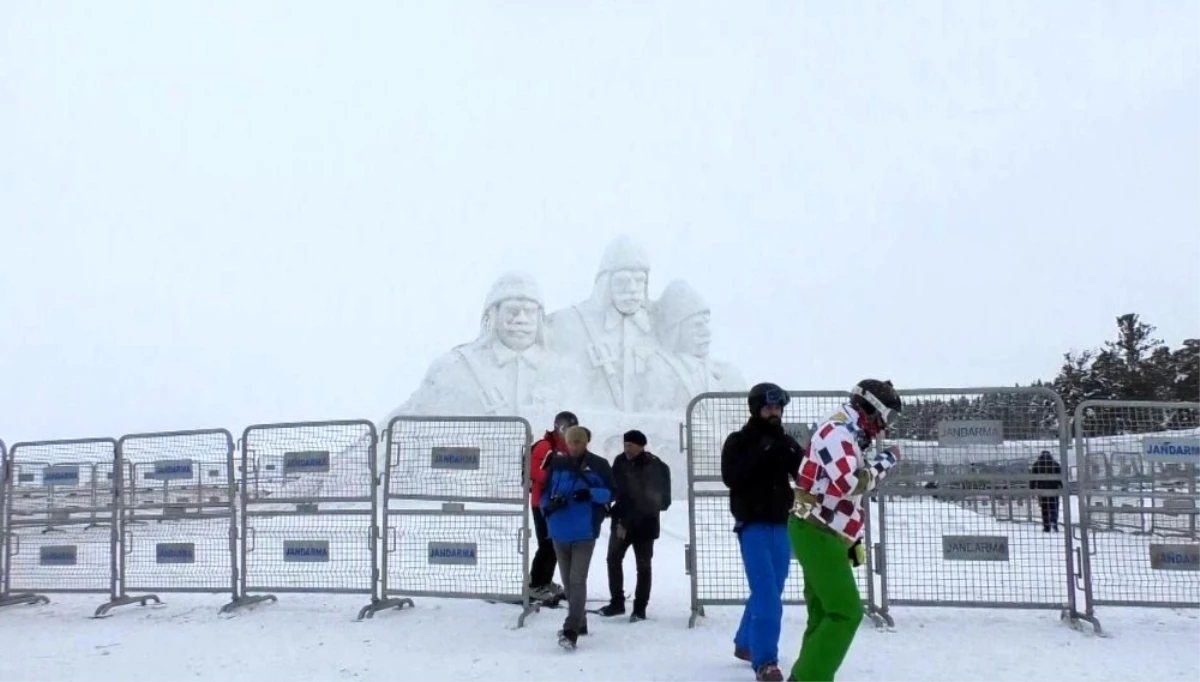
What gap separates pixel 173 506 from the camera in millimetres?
9547

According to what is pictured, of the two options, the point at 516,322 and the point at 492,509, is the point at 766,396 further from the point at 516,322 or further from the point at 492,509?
the point at 516,322

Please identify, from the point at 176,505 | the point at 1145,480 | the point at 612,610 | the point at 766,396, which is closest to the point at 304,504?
the point at 176,505

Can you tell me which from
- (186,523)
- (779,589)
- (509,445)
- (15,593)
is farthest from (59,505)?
(779,589)

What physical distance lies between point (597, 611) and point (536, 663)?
1540mm

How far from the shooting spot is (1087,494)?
26.0ft

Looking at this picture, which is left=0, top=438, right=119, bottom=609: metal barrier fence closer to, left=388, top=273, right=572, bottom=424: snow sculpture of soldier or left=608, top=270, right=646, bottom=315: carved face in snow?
left=388, top=273, right=572, bottom=424: snow sculpture of soldier

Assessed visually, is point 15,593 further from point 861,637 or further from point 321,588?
point 861,637

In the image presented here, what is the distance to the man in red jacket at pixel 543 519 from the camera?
27.6ft

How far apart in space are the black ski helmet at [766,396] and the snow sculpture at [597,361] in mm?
13935

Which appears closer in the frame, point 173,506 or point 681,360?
point 173,506

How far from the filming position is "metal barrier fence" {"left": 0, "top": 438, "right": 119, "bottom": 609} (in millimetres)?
10156

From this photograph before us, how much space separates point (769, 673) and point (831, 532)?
1.27 metres

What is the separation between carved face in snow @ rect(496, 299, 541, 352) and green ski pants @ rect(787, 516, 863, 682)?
16.5 metres

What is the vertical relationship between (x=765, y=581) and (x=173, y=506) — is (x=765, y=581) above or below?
below
